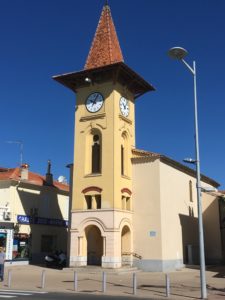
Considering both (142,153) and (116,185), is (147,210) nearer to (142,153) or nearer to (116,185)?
(116,185)

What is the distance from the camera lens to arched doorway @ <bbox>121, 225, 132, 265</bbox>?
29.6 m

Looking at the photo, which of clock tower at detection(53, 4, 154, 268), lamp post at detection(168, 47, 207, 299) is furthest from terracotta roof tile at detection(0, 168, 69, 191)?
lamp post at detection(168, 47, 207, 299)

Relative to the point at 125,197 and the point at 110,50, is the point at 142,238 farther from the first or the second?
the point at 110,50

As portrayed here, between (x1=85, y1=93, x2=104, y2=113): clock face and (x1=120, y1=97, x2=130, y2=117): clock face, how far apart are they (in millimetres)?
1585

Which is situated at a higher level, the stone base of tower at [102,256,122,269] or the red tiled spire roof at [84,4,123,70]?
the red tiled spire roof at [84,4,123,70]

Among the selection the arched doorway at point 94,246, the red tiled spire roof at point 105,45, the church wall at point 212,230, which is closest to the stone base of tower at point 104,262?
the arched doorway at point 94,246

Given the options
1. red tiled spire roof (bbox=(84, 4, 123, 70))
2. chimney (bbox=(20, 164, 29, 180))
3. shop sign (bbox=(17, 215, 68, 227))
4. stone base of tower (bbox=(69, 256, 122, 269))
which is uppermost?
red tiled spire roof (bbox=(84, 4, 123, 70))

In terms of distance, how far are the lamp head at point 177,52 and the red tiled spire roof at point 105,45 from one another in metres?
16.1

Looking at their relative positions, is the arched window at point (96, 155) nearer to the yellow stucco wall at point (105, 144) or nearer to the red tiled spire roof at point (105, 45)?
the yellow stucco wall at point (105, 144)

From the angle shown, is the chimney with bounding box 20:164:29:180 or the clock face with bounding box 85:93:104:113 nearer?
the clock face with bounding box 85:93:104:113

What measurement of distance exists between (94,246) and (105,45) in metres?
15.4

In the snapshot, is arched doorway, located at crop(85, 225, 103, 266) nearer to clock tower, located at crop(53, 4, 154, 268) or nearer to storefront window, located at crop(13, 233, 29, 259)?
clock tower, located at crop(53, 4, 154, 268)

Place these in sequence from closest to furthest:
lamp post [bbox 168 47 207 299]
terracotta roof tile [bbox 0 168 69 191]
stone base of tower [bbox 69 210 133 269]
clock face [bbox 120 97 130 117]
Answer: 1. lamp post [bbox 168 47 207 299]
2. stone base of tower [bbox 69 210 133 269]
3. clock face [bbox 120 97 130 117]
4. terracotta roof tile [bbox 0 168 69 191]

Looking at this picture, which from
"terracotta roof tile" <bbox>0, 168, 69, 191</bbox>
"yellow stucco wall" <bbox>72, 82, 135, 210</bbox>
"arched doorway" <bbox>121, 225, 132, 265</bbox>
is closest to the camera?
"yellow stucco wall" <bbox>72, 82, 135, 210</bbox>
